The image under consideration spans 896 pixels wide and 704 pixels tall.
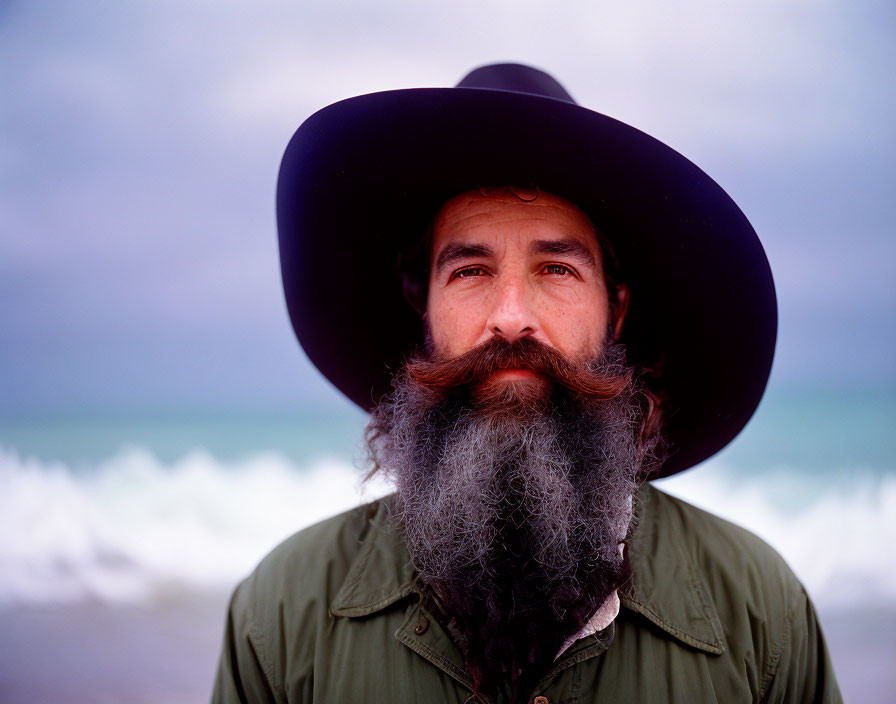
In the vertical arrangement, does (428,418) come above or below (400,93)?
below

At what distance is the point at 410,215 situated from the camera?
2.37m

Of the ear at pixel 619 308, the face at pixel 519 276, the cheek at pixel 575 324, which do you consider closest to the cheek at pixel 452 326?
the face at pixel 519 276

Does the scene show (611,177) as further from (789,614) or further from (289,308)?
(789,614)

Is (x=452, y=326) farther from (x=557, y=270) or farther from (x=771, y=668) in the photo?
(x=771, y=668)

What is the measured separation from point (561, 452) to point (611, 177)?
845mm

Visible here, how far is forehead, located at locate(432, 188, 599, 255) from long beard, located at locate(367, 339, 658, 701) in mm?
377

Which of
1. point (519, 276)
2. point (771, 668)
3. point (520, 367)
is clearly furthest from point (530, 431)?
point (771, 668)

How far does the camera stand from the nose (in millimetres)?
1987

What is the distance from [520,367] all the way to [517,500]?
387 millimetres

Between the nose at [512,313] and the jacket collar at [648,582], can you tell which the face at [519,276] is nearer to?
the nose at [512,313]

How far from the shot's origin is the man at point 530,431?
1831mm

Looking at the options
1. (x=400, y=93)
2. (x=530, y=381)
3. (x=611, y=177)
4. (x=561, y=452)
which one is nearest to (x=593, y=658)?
(x=561, y=452)

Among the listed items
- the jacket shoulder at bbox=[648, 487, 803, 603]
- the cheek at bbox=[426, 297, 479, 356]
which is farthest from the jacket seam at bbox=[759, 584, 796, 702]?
the cheek at bbox=[426, 297, 479, 356]

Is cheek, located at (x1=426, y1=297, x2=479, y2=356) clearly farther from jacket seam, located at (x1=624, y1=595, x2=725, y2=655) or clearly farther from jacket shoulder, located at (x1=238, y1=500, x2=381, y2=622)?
jacket seam, located at (x1=624, y1=595, x2=725, y2=655)
